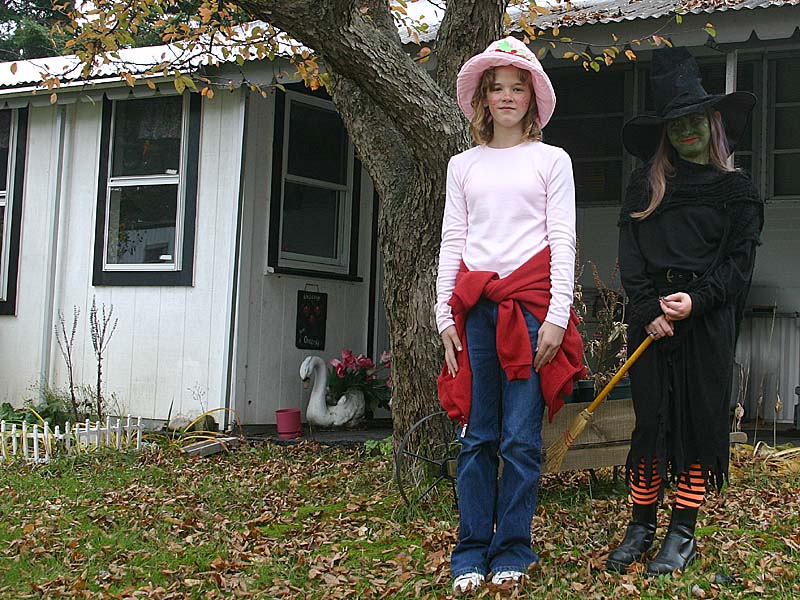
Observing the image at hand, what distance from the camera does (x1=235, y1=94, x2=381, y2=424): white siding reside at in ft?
24.7

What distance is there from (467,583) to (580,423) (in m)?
0.82

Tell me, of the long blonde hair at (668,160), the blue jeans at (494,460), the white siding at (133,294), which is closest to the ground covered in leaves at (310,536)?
the blue jeans at (494,460)

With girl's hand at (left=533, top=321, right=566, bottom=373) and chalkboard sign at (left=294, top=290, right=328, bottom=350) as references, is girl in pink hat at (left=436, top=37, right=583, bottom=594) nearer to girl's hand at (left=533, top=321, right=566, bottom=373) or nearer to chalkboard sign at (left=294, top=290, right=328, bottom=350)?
girl's hand at (left=533, top=321, right=566, bottom=373)

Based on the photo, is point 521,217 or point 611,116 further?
point 611,116

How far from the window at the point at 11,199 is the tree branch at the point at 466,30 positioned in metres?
4.83

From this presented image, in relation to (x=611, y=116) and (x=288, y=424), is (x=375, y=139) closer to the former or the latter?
(x=288, y=424)

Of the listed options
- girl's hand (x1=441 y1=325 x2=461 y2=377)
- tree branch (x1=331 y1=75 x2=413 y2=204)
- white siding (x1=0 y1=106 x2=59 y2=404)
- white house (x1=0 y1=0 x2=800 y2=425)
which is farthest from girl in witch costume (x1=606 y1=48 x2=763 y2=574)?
white siding (x1=0 y1=106 x2=59 y2=404)

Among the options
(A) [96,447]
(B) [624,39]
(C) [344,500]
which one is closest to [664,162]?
(C) [344,500]

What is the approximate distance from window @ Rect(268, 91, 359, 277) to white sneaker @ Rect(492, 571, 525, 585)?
15.3 ft

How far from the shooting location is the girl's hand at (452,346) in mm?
3512

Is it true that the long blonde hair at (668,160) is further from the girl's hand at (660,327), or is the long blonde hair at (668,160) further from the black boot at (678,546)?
the black boot at (678,546)

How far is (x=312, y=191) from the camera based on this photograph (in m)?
8.13

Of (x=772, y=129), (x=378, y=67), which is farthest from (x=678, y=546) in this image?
(x=772, y=129)

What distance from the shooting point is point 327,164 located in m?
8.22
